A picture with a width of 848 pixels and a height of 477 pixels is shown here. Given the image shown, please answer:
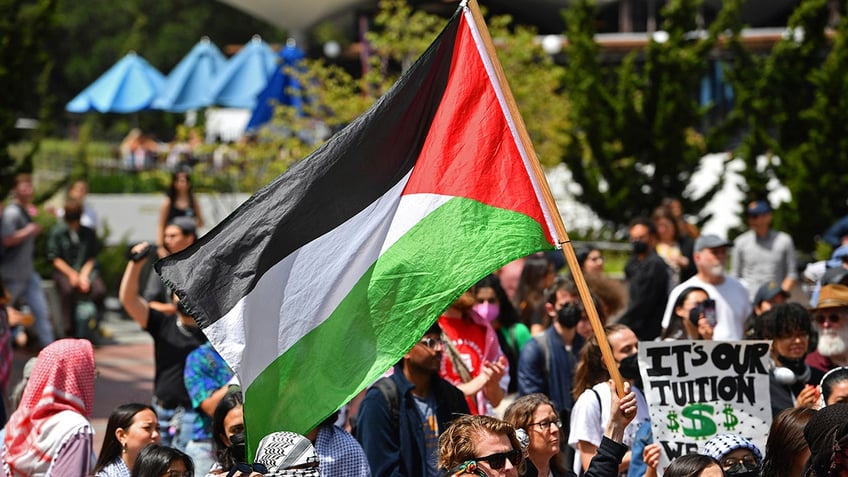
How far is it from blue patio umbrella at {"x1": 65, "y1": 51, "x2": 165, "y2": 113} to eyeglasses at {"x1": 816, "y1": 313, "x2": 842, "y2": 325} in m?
23.7

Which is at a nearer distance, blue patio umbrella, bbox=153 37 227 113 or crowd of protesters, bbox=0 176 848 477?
crowd of protesters, bbox=0 176 848 477

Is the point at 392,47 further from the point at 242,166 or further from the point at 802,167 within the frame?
the point at 802,167

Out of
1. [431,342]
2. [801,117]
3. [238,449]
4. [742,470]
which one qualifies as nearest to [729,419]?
[742,470]

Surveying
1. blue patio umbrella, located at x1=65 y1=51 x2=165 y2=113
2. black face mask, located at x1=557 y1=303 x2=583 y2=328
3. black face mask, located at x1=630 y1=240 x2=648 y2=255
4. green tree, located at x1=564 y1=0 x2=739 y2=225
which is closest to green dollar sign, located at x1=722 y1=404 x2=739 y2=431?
black face mask, located at x1=557 y1=303 x2=583 y2=328

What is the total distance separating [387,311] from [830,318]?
3583 millimetres

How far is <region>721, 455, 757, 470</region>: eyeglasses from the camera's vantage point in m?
5.57

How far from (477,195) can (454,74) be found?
0.57 m

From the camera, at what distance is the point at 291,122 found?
64.7ft

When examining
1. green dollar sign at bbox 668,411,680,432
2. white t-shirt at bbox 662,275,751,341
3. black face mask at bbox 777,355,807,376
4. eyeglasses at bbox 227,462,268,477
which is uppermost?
eyeglasses at bbox 227,462,268,477

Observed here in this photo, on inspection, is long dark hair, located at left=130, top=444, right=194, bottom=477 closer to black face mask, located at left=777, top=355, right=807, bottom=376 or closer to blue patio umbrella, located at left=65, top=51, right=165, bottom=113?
black face mask, located at left=777, top=355, right=807, bottom=376

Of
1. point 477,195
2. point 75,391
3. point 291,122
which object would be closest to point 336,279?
point 477,195

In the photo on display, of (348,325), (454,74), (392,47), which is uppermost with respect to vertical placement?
(454,74)

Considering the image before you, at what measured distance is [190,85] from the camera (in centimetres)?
3125

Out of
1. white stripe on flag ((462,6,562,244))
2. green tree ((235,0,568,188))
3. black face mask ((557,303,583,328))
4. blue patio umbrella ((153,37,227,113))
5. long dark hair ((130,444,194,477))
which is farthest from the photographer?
blue patio umbrella ((153,37,227,113))
